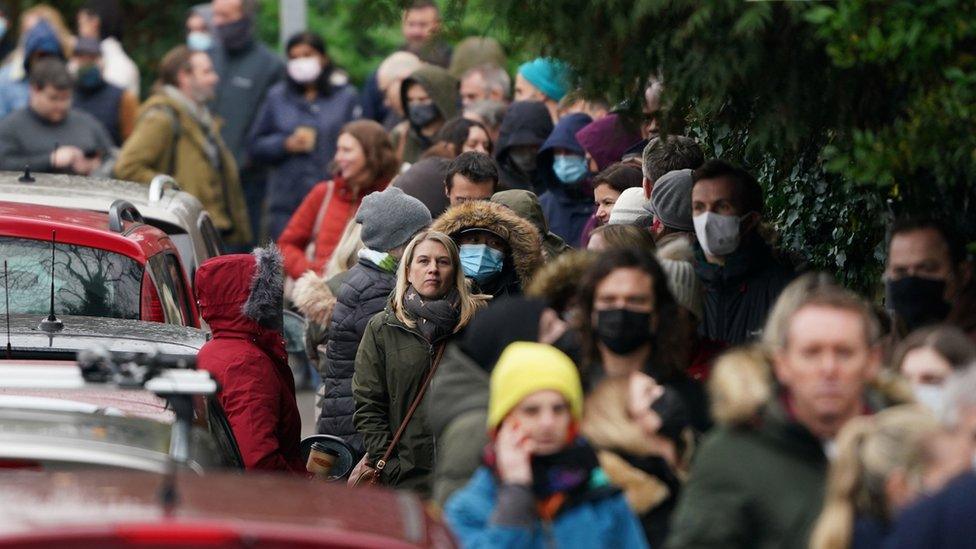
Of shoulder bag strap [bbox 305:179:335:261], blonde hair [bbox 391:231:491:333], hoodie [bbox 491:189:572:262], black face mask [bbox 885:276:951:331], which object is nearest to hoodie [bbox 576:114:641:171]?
hoodie [bbox 491:189:572:262]

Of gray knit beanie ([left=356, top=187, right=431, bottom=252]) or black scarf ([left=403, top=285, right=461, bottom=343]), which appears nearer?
black scarf ([left=403, top=285, right=461, bottom=343])

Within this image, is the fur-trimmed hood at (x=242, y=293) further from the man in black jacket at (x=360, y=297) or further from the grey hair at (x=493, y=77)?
the grey hair at (x=493, y=77)

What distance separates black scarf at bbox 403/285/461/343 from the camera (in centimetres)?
845

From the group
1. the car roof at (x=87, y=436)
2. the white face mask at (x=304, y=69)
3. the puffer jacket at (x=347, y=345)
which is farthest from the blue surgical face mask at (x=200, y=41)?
the car roof at (x=87, y=436)

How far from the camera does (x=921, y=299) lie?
644cm

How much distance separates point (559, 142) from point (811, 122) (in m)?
4.91

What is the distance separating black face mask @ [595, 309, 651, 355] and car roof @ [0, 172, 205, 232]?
13.6ft

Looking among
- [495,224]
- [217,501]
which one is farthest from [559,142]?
[217,501]

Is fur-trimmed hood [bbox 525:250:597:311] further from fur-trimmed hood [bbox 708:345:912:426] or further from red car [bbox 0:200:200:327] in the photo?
red car [bbox 0:200:200:327]

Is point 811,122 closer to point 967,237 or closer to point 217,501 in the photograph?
point 967,237

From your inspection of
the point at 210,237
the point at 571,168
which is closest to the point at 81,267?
the point at 210,237

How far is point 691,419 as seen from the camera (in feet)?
20.1

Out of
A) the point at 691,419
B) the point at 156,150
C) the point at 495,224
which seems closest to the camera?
the point at 691,419

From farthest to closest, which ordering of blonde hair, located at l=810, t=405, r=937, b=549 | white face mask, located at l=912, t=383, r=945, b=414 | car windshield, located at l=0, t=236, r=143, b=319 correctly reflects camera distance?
car windshield, located at l=0, t=236, r=143, b=319 < white face mask, located at l=912, t=383, r=945, b=414 < blonde hair, located at l=810, t=405, r=937, b=549
